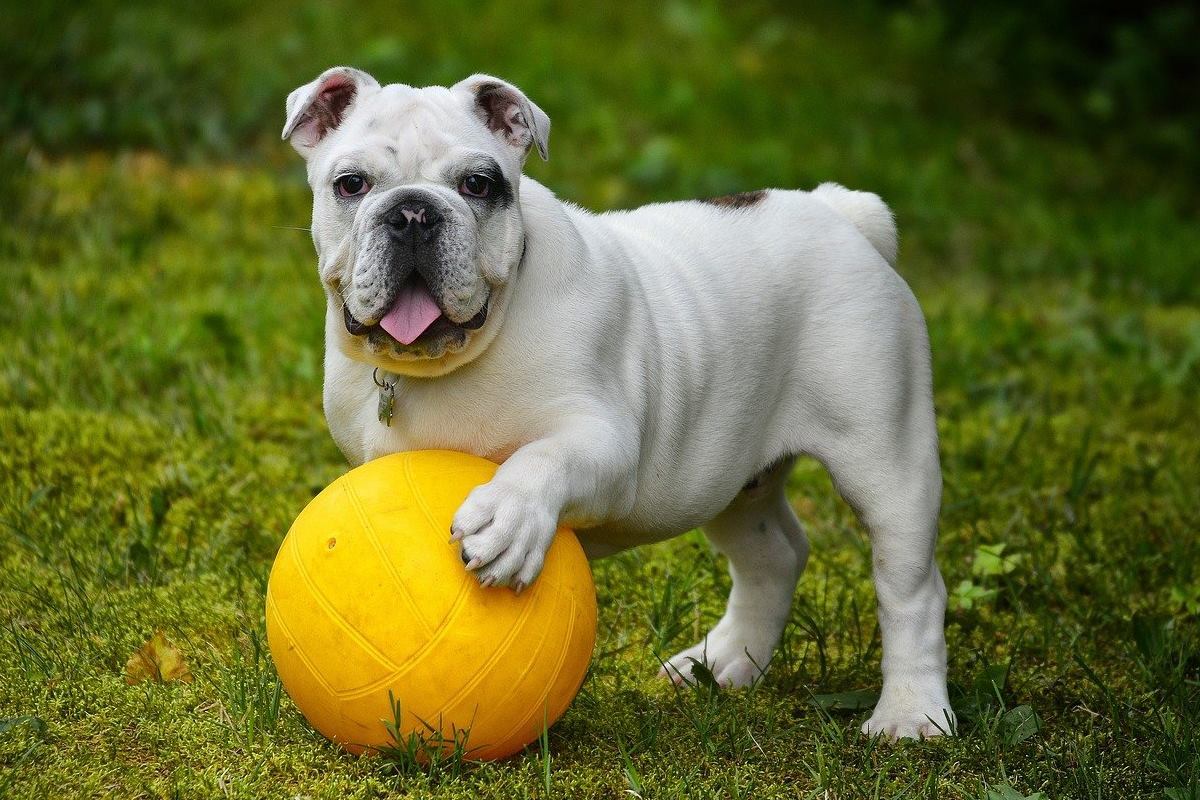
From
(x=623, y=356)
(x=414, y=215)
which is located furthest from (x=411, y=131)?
(x=623, y=356)

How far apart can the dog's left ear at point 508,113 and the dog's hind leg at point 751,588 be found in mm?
1411

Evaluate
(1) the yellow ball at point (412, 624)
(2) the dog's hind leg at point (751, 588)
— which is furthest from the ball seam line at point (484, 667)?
(2) the dog's hind leg at point (751, 588)

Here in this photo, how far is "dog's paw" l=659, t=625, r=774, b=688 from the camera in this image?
486 cm

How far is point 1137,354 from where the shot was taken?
328 inches

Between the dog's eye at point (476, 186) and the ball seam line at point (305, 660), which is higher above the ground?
the dog's eye at point (476, 186)

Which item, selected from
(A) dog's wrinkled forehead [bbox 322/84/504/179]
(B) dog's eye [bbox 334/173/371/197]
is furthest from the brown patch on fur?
(B) dog's eye [bbox 334/173/371/197]

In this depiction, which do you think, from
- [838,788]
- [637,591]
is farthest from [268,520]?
[838,788]

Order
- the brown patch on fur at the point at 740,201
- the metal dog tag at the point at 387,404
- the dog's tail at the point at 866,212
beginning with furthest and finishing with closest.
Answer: the dog's tail at the point at 866,212 < the brown patch on fur at the point at 740,201 < the metal dog tag at the point at 387,404

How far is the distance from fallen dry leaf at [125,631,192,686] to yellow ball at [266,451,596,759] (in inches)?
29.9

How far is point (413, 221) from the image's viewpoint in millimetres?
3678

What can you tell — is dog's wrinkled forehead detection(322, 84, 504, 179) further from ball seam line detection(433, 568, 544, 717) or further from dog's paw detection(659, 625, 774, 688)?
dog's paw detection(659, 625, 774, 688)

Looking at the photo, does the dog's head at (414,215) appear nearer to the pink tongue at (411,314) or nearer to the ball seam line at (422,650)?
the pink tongue at (411,314)

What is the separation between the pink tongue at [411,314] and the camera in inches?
147

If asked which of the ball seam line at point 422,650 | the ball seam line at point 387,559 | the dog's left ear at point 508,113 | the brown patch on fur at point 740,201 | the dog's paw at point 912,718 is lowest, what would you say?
the dog's paw at point 912,718
